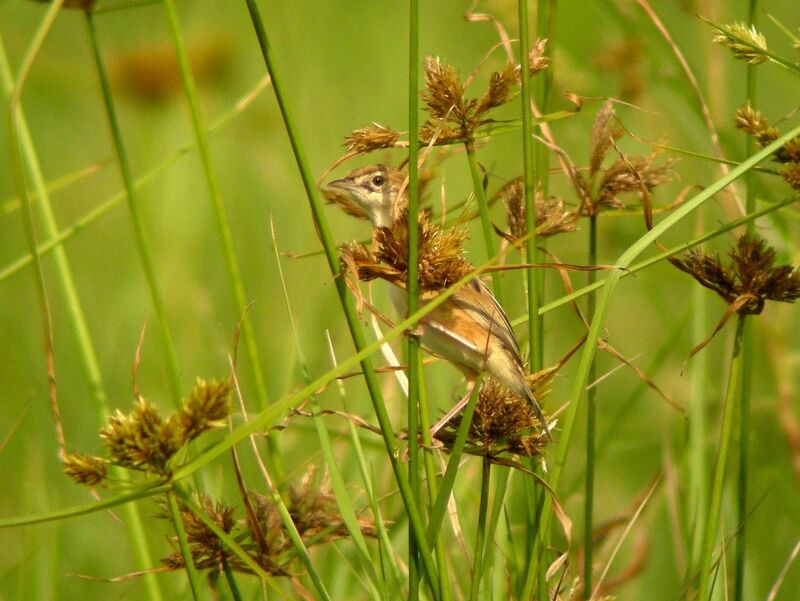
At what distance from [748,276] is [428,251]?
565 mm

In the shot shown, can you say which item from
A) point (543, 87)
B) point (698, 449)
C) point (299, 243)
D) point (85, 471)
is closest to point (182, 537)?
point (85, 471)

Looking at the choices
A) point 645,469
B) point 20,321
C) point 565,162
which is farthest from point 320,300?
point 565,162

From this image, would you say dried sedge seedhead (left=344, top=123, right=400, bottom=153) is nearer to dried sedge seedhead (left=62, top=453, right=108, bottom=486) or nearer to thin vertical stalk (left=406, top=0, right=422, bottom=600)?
thin vertical stalk (left=406, top=0, right=422, bottom=600)

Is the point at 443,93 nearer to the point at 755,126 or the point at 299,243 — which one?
the point at 755,126

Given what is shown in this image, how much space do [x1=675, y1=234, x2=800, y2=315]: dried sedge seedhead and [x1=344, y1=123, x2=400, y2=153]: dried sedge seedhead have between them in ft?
1.77

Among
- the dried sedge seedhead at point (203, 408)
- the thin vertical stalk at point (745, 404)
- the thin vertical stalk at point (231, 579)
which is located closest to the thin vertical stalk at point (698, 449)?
the thin vertical stalk at point (745, 404)

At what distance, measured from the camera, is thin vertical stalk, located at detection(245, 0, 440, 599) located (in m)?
1.59

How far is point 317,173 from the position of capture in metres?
5.80

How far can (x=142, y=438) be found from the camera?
59.1 inches

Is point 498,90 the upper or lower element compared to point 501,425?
upper

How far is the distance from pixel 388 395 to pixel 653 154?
117 centimetres

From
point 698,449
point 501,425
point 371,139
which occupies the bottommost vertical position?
point 698,449

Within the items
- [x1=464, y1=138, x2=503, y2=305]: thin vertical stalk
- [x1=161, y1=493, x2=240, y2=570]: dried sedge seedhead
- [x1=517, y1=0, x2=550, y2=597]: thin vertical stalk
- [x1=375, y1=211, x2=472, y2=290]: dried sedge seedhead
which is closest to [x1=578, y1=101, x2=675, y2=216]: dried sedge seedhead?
[x1=517, y1=0, x2=550, y2=597]: thin vertical stalk

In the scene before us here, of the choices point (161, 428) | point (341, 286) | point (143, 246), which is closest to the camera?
point (161, 428)
